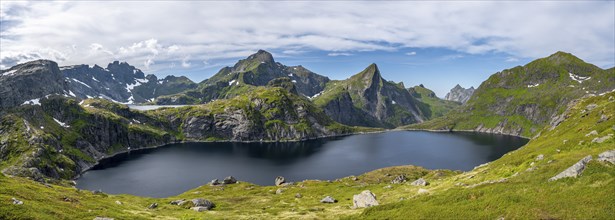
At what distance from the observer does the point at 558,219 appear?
2883 centimetres

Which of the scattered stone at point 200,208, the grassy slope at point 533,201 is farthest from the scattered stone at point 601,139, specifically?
the scattered stone at point 200,208

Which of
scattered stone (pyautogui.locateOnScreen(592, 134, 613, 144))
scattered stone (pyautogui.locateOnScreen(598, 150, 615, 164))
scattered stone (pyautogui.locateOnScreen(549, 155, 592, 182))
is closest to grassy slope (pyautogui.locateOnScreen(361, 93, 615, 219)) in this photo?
scattered stone (pyautogui.locateOnScreen(549, 155, 592, 182))

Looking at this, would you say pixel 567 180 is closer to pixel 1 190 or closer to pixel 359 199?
pixel 359 199

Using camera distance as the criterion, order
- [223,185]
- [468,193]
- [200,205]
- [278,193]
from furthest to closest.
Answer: [223,185] < [278,193] < [200,205] < [468,193]

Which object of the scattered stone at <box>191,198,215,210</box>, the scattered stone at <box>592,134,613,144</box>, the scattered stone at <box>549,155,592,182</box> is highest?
the scattered stone at <box>592,134,613,144</box>

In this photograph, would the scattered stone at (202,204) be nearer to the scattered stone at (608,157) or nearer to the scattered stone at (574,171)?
the scattered stone at (574,171)

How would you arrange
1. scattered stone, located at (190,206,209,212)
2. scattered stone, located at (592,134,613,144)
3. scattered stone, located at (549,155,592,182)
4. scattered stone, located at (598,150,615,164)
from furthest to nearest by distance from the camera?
scattered stone, located at (190,206,209,212)
scattered stone, located at (592,134,613,144)
scattered stone, located at (598,150,615,164)
scattered stone, located at (549,155,592,182)

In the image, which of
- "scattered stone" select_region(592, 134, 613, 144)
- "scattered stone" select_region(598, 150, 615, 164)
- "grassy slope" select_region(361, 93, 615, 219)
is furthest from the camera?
"scattered stone" select_region(592, 134, 613, 144)

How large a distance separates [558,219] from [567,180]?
9860mm

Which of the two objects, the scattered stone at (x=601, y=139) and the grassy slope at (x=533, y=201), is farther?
the scattered stone at (x=601, y=139)

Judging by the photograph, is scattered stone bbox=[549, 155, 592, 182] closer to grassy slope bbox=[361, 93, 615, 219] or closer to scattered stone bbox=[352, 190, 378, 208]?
grassy slope bbox=[361, 93, 615, 219]

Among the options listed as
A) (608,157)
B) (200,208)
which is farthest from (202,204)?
(608,157)

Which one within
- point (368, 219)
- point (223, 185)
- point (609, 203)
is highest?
point (609, 203)

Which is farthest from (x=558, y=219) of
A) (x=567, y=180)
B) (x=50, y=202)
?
(x=50, y=202)
